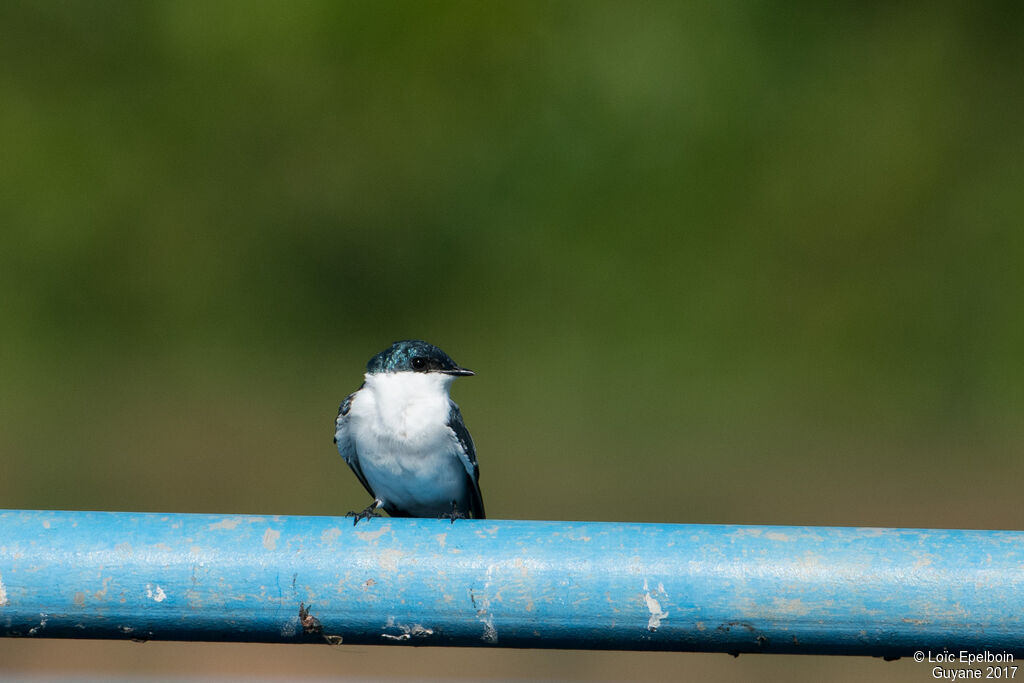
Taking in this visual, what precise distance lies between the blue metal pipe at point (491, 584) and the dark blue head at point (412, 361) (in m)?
1.18

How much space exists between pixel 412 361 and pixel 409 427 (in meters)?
0.12

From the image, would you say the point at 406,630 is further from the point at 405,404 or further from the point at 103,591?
the point at 405,404

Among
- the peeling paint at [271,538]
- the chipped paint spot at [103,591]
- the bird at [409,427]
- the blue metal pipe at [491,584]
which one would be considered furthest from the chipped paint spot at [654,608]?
the bird at [409,427]

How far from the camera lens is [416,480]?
215 centimetres

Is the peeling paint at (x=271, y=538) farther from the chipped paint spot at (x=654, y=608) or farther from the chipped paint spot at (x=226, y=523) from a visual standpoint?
the chipped paint spot at (x=654, y=608)

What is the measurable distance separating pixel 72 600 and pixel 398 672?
3.07 m

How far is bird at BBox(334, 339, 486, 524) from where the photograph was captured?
6.87 feet

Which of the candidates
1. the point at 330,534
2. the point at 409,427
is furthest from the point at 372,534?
the point at 409,427

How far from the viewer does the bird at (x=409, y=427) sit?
6.87ft

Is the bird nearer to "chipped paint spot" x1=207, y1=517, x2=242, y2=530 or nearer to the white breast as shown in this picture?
the white breast

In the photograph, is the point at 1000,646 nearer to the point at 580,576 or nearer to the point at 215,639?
the point at 580,576

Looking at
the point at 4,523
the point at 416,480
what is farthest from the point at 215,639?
the point at 416,480

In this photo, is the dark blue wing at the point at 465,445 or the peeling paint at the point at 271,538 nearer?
the peeling paint at the point at 271,538

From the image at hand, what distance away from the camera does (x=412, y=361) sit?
2.13 metres
